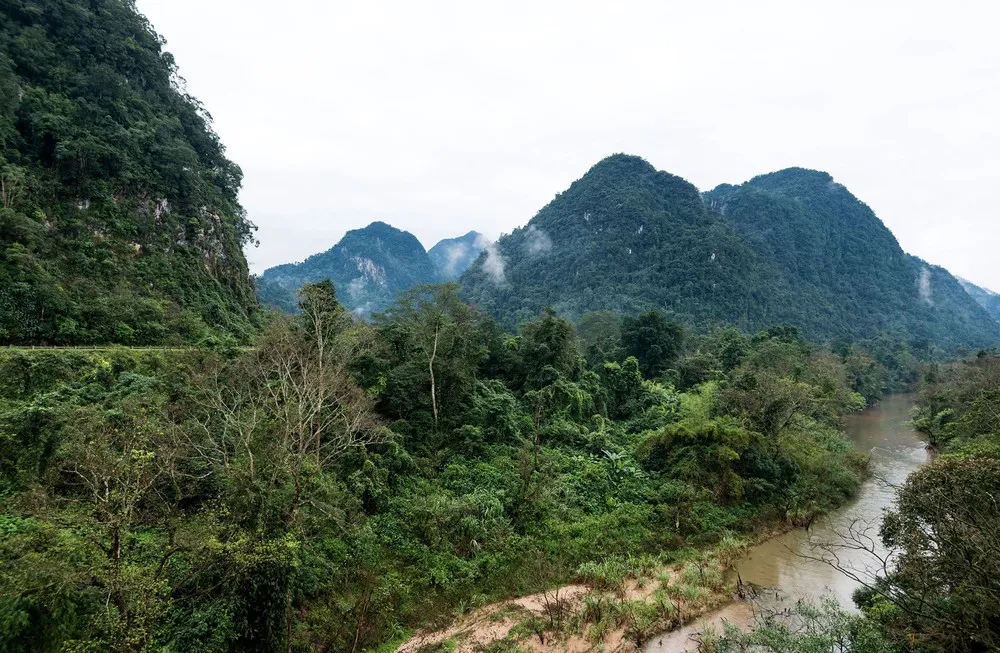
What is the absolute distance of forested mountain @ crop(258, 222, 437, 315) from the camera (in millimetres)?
158750

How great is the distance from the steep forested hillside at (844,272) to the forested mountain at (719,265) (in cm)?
42

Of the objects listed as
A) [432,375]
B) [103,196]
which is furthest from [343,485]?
[103,196]

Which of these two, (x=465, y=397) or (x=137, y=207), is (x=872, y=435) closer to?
(x=465, y=397)

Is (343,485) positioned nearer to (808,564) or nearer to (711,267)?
(808,564)

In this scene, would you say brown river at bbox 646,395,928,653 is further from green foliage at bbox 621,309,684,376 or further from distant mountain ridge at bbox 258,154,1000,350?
distant mountain ridge at bbox 258,154,1000,350

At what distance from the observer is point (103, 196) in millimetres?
29391

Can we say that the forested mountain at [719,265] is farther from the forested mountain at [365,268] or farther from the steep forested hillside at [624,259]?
the forested mountain at [365,268]

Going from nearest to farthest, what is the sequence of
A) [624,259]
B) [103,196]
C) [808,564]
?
[808,564] < [103,196] < [624,259]

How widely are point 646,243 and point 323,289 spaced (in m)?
98.7

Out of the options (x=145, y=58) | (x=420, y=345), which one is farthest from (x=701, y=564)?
(x=145, y=58)

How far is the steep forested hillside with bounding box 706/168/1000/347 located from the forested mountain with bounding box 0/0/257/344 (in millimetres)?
102705

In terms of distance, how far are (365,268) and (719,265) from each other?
12382 cm

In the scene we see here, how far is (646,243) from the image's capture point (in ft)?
351

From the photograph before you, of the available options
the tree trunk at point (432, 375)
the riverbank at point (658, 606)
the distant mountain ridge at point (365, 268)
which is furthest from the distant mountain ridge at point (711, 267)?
the riverbank at point (658, 606)
